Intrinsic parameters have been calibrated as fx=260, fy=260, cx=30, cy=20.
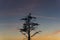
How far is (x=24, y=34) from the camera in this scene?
39281mm

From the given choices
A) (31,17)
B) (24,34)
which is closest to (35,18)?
(31,17)

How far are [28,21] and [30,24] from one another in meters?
0.54

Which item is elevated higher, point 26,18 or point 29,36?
point 26,18

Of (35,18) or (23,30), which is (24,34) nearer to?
(23,30)

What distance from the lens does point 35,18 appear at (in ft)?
126

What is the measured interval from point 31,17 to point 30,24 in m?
1.05

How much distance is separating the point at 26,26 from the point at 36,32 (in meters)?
1.85

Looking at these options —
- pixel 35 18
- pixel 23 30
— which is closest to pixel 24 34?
pixel 23 30

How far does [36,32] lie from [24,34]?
1841 millimetres

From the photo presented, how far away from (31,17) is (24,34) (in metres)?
2.87

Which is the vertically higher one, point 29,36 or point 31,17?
point 31,17

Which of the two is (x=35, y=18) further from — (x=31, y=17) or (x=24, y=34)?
(x=24, y=34)

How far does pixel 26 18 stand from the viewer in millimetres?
38781

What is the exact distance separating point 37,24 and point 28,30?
1.61 m
